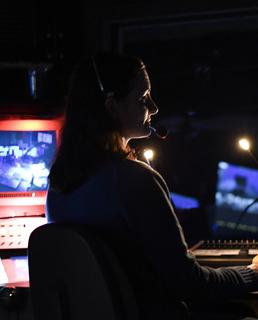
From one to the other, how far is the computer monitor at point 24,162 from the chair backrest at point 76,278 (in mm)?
926

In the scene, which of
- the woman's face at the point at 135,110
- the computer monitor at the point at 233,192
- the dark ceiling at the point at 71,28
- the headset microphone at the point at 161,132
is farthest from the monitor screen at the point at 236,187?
the woman's face at the point at 135,110

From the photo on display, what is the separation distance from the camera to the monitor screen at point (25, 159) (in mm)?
2629

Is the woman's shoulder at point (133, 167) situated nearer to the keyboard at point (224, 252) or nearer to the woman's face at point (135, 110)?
the woman's face at point (135, 110)

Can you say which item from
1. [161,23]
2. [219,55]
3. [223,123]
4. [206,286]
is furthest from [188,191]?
[206,286]

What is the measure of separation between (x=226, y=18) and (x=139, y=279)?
72.1 inches

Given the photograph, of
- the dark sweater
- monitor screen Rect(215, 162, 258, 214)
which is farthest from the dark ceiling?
monitor screen Rect(215, 162, 258, 214)

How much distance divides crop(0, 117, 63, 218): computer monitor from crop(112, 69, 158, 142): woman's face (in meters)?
0.83

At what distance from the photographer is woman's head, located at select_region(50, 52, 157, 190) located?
178 cm

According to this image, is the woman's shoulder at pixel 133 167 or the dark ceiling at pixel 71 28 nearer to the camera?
the woman's shoulder at pixel 133 167

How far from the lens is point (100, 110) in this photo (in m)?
1.80

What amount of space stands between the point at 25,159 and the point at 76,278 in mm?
1073

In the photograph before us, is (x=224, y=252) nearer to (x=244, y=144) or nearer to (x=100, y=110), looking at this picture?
(x=244, y=144)

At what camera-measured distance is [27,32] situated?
119 inches

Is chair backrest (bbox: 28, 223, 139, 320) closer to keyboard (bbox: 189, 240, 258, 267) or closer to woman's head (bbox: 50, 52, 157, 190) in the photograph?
woman's head (bbox: 50, 52, 157, 190)
